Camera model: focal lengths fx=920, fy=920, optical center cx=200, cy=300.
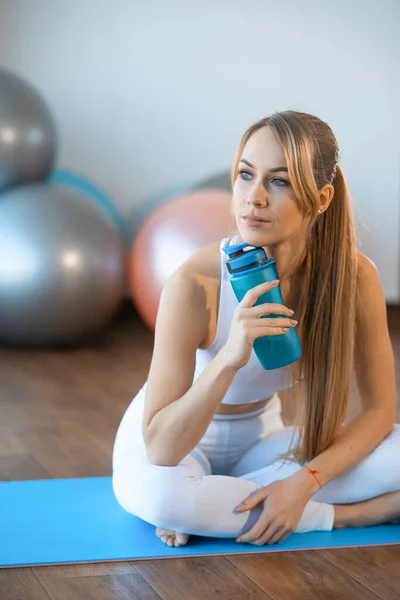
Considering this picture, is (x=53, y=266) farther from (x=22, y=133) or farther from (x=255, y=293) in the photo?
(x=255, y=293)

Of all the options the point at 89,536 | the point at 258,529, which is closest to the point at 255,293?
the point at 258,529

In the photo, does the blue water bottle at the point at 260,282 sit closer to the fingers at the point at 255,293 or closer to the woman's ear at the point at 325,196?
the fingers at the point at 255,293

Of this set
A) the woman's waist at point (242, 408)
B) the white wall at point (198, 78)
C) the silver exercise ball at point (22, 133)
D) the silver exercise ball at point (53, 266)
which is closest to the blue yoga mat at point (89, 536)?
the woman's waist at point (242, 408)

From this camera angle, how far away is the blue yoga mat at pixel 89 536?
1600mm

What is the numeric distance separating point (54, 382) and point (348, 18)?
225cm

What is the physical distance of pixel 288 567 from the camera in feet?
5.17

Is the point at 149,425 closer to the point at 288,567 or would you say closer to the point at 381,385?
the point at 288,567

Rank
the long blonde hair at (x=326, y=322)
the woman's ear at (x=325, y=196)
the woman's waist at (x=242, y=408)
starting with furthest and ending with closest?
1. the woman's waist at (x=242, y=408)
2. the long blonde hair at (x=326, y=322)
3. the woman's ear at (x=325, y=196)

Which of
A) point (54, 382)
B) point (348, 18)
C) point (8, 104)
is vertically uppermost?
point (348, 18)

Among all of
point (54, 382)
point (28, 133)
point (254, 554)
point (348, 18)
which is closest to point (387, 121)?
point (348, 18)

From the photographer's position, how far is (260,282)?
4.82 ft

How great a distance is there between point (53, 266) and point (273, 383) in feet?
5.76

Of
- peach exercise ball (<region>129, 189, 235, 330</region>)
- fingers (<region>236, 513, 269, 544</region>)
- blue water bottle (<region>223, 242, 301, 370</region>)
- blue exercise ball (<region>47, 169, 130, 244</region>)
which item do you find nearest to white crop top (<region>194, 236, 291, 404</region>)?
blue water bottle (<region>223, 242, 301, 370</region>)

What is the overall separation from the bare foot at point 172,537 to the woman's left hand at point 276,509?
0.33ft
